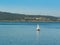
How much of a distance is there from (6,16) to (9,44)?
3358 inches

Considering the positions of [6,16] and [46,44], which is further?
[6,16]

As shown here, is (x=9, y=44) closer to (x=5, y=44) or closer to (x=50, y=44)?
(x=5, y=44)

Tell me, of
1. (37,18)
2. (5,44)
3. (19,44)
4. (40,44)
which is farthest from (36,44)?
(37,18)

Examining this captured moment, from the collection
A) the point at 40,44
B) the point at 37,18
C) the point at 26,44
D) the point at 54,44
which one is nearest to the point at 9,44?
the point at 26,44

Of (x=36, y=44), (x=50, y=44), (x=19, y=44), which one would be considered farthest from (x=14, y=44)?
(x=50, y=44)

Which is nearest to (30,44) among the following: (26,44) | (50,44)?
(26,44)

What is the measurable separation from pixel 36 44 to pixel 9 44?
2.32 meters

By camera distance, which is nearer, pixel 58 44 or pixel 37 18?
pixel 58 44

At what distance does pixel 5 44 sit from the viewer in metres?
17.8

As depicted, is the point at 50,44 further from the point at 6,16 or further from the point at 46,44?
the point at 6,16

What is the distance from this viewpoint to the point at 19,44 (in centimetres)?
1781

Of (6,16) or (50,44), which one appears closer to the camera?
(50,44)

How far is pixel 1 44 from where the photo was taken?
697 inches

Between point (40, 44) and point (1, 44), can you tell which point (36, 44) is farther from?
point (1, 44)
